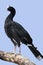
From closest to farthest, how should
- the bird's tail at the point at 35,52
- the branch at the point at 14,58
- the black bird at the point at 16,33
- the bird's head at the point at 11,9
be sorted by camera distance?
the branch at the point at 14,58
the bird's tail at the point at 35,52
the black bird at the point at 16,33
the bird's head at the point at 11,9

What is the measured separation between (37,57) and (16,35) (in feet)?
4.53

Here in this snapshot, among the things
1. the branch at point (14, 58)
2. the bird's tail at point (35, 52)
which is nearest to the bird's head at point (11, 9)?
the bird's tail at point (35, 52)

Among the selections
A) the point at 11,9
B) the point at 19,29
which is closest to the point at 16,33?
the point at 19,29

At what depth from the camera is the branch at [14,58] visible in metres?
8.58

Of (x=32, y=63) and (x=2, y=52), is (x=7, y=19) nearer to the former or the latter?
(x=2, y=52)

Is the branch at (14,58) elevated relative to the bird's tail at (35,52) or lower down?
lower down

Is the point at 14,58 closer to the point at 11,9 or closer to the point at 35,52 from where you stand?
the point at 35,52

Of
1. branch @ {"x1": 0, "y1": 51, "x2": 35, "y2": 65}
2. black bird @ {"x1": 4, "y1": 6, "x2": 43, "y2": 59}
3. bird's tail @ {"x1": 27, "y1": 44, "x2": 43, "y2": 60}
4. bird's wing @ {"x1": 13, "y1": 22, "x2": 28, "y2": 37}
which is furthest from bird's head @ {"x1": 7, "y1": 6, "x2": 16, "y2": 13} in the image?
branch @ {"x1": 0, "y1": 51, "x2": 35, "y2": 65}

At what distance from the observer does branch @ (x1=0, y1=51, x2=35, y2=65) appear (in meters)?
8.58

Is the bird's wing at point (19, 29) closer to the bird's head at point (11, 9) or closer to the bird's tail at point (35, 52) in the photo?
the bird's head at point (11, 9)

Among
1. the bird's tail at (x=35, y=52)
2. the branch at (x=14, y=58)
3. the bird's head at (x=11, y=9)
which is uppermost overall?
the bird's head at (x=11, y=9)

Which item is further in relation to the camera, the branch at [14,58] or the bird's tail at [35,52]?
the bird's tail at [35,52]

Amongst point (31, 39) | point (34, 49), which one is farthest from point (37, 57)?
point (31, 39)

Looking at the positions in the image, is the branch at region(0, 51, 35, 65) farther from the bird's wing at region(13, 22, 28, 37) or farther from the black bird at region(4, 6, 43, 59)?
the bird's wing at region(13, 22, 28, 37)
